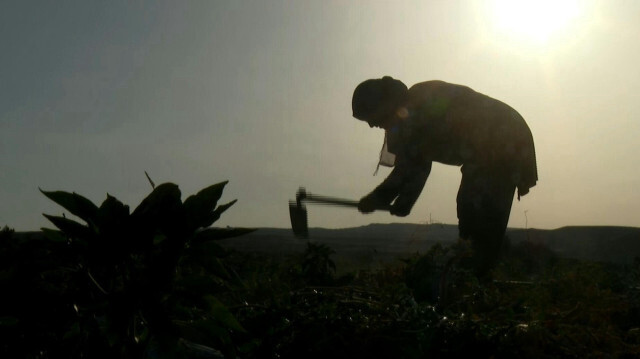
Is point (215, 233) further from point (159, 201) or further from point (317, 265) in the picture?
point (317, 265)

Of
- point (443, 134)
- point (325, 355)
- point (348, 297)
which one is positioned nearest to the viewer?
point (325, 355)

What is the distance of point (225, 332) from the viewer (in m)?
2.20

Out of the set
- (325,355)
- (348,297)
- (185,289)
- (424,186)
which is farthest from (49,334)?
(424,186)

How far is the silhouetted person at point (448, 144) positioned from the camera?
6.81 m

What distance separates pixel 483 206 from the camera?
270 inches

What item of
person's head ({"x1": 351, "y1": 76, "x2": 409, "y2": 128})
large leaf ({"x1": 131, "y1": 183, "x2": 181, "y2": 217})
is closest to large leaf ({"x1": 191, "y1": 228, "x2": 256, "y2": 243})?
large leaf ({"x1": 131, "y1": 183, "x2": 181, "y2": 217})

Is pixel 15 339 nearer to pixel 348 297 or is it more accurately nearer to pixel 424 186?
pixel 348 297

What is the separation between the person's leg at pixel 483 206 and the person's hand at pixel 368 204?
728mm

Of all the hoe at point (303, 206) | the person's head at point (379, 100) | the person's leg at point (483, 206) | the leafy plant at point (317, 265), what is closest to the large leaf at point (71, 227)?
the leafy plant at point (317, 265)

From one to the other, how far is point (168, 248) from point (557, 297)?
1585 mm

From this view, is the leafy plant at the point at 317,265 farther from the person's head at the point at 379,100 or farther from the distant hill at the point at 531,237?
the distant hill at the point at 531,237

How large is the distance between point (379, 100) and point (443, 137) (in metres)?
0.63

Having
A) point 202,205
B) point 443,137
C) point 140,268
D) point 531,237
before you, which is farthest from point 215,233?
point 531,237

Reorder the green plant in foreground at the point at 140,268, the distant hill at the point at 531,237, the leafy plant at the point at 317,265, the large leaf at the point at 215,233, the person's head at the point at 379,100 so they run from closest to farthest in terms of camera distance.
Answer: the green plant in foreground at the point at 140,268 < the large leaf at the point at 215,233 < the leafy plant at the point at 317,265 < the person's head at the point at 379,100 < the distant hill at the point at 531,237
